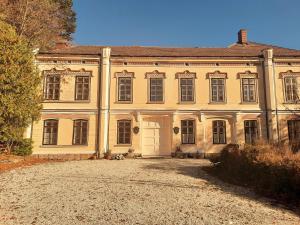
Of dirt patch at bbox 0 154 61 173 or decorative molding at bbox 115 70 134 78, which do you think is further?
decorative molding at bbox 115 70 134 78

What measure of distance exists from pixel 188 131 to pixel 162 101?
2.70 meters

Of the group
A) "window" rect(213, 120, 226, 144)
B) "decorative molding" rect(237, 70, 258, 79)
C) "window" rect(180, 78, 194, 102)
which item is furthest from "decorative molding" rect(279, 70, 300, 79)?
"window" rect(180, 78, 194, 102)

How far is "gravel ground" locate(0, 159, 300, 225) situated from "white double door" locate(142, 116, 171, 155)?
8.11 meters

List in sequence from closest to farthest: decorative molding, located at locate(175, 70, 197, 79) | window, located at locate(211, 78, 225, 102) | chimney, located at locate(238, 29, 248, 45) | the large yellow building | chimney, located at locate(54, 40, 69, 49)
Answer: the large yellow building
window, located at locate(211, 78, 225, 102)
decorative molding, located at locate(175, 70, 197, 79)
chimney, located at locate(54, 40, 69, 49)
chimney, located at locate(238, 29, 248, 45)

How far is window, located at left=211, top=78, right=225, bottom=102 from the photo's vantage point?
19.3m

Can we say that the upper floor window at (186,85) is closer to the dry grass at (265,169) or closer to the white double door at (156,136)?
the white double door at (156,136)

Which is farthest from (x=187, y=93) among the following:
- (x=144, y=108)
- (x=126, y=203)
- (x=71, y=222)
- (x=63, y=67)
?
(x=71, y=222)

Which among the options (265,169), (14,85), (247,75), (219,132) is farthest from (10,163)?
(247,75)

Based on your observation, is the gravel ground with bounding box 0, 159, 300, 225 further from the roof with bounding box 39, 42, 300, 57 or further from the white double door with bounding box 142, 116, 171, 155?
the roof with bounding box 39, 42, 300, 57

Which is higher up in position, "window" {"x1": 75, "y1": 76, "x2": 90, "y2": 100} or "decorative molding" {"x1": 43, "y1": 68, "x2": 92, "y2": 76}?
"decorative molding" {"x1": 43, "y1": 68, "x2": 92, "y2": 76}

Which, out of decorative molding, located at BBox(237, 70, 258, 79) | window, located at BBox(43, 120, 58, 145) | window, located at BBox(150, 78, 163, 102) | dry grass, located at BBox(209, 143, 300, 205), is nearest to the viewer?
dry grass, located at BBox(209, 143, 300, 205)

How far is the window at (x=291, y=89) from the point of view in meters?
19.2

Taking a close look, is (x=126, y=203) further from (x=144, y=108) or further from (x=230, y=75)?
(x=230, y=75)

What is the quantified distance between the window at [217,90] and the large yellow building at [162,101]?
0.07m
